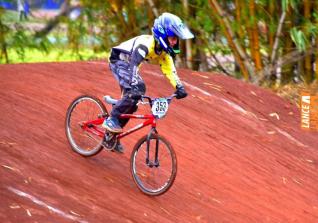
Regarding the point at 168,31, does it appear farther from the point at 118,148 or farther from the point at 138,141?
the point at 118,148

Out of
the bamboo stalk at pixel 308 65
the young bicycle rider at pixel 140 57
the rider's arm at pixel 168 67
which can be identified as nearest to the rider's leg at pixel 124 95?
the young bicycle rider at pixel 140 57

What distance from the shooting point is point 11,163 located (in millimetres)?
6648

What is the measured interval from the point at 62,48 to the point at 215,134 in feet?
18.9

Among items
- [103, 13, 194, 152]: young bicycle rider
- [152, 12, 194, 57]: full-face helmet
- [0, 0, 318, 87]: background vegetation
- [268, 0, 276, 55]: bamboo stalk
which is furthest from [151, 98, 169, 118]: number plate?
[268, 0, 276, 55]: bamboo stalk

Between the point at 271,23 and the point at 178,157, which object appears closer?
the point at 178,157

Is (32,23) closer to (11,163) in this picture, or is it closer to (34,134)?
(34,134)

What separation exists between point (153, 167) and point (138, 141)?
29cm

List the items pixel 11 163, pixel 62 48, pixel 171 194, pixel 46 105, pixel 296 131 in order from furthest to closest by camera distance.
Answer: pixel 62 48 → pixel 296 131 → pixel 46 105 → pixel 171 194 → pixel 11 163

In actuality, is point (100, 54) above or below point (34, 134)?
below

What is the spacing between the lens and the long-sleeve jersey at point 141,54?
6715 mm

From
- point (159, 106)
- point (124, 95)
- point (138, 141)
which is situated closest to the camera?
point (159, 106)

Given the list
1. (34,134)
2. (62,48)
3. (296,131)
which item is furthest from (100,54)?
(34,134)

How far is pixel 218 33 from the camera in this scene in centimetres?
1298

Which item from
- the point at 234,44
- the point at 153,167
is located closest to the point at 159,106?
the point at 153,167
